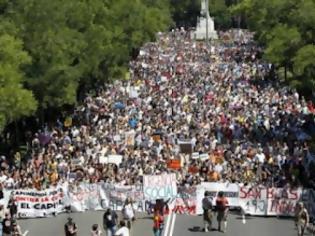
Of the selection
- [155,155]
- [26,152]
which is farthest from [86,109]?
[155,155]

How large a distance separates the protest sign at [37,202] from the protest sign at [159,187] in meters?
2.66

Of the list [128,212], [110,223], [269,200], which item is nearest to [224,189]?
[269,200]

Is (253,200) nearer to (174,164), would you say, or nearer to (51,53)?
(174,164)

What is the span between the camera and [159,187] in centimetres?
3108

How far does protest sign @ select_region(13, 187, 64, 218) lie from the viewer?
102 feet

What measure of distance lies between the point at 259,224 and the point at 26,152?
47.7 ft

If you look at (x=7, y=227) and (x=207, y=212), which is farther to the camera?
(x=207, y=212)

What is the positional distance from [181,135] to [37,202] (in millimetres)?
12347

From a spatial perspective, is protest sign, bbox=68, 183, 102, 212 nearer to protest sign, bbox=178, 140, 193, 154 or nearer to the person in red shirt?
the person in red shirt

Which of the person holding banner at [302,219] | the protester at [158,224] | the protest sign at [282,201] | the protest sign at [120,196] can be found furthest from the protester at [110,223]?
the protest sign at [282,201]

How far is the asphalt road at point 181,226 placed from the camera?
28812 millimetres

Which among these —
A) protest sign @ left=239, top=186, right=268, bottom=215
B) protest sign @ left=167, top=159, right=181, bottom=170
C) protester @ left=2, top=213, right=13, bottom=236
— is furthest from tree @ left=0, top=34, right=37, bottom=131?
protest sign @ left=239, top=186, right=268, bottom=215

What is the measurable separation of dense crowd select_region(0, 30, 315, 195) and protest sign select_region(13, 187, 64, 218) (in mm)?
1438

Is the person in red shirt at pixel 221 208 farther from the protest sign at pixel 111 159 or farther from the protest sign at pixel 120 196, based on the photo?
the protest sign at pixel 111 159
